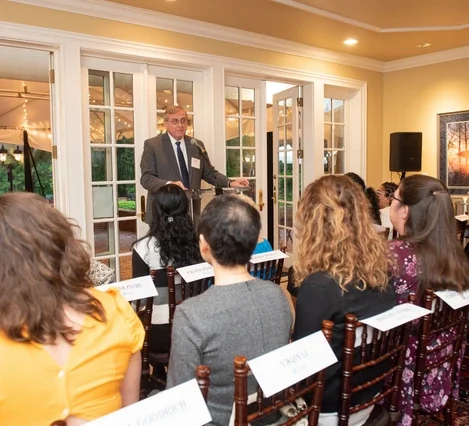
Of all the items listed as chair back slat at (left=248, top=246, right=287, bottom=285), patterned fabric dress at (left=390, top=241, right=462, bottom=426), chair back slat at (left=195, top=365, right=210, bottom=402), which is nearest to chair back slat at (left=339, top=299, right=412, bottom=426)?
Answer: patterned fabric dress at (left=390, top=241, right=462, bottom=426)

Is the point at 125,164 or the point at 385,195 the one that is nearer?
the point at 125,164

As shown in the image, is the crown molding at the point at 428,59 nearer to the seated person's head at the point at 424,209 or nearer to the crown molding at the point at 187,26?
the crown molding at the point at 187,26

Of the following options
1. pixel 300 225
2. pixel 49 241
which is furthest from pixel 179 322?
pixel 300 225

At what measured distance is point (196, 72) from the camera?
4.25 metres

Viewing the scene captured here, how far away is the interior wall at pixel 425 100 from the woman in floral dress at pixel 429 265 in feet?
13.1

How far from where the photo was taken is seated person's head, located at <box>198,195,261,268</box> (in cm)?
128

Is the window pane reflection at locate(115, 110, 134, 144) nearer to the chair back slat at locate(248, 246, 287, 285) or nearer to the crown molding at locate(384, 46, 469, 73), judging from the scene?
the chair back slat at locate(248, 246, 287, 285)

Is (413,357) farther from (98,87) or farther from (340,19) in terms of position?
(340,19)

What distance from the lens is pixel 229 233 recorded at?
129 cm

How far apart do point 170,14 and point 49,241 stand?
3.32 m

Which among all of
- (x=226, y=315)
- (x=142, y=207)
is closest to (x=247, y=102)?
(x=142, y=207)

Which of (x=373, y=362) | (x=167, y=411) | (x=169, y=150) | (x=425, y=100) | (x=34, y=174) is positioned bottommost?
(x=373, y=362)

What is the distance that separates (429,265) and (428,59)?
4.47 metres

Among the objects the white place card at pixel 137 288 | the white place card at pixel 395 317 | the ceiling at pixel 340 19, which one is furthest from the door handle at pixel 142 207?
the white place card at pixel 395 317
